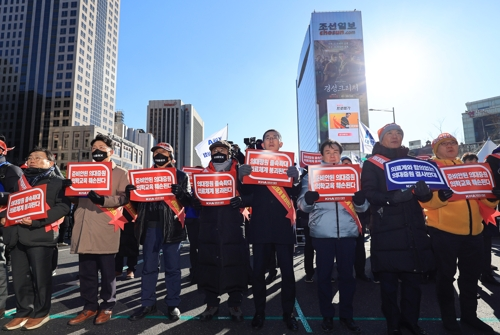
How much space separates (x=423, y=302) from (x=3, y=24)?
472ft

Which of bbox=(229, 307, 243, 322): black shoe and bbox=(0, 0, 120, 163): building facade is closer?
bbox=(229, 307, 243, 322): black shoe

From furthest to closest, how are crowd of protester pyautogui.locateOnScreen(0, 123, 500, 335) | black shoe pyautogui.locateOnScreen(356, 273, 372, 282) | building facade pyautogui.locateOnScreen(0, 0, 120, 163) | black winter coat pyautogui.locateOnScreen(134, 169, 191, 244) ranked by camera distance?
building facade pyautogui.locateOnScreen(0, 0, 120, 163)
black shoe pyautogui.locateOnScreen(356, 273, 372, 282)
black winter coat pyautogui.locateOnScreen(134, 169, 191, 244)
crowd of protester pyautogui.locateOnScreen(0, 123, 500, 335)

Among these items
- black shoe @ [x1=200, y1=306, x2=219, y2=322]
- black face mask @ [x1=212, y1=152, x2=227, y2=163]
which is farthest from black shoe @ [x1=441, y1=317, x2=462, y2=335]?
black face mask @ [x1=212, y1=152, x2=227, y2=163]

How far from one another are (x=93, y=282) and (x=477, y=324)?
495 centimetres

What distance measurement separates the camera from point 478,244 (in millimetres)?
3689

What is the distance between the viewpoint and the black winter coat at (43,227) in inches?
153

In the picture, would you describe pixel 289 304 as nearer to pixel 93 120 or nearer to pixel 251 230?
pixel 251 230

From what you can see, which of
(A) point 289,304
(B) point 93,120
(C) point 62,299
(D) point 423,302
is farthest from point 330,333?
(B) point 93,120

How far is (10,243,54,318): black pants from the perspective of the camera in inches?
153

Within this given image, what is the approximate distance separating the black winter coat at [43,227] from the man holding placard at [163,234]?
39.2 inches

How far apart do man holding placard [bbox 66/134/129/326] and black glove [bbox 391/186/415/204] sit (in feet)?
11.4

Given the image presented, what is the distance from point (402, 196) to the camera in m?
3.27

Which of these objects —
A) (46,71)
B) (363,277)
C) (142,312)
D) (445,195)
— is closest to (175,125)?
(46,71)

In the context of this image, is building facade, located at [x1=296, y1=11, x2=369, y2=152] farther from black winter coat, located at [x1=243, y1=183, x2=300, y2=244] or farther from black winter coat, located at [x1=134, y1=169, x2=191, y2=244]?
black winter coat, located at [x1=134, y1=169, x2=191, y2=244]
